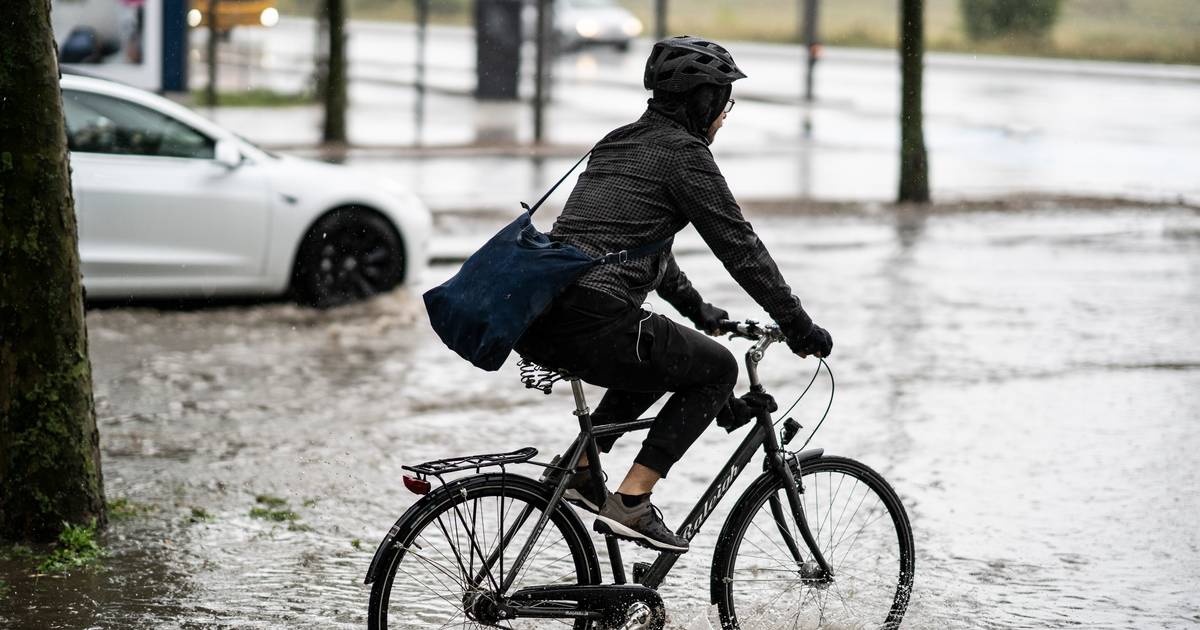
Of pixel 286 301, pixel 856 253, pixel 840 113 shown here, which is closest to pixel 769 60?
pixel 840 113

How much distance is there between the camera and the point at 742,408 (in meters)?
4.64

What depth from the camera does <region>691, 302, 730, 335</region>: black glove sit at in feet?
15.7

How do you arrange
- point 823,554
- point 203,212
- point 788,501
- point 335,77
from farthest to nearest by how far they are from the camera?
point 335,77 → point 203,212 → point 823,554 → point 788,501

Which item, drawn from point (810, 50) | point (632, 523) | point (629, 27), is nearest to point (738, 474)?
point (632, 523)

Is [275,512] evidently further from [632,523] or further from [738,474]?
[738,474]

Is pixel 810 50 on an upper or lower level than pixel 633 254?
upper

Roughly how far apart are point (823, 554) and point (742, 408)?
58 centimetres

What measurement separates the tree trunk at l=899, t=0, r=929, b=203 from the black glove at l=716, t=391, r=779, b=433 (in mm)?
11840

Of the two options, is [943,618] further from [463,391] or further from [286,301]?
[286,301]

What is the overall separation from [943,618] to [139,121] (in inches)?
264

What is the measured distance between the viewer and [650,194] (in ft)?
14.3

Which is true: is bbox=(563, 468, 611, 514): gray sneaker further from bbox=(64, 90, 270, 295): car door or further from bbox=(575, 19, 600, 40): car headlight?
bbox=(575, 19, 600, 40): car headlight

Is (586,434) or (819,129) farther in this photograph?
(819,129)

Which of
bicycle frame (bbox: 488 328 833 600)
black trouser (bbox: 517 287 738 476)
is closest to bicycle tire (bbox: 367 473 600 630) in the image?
→ bicycle frame (bbox: 488 328 833 600)
